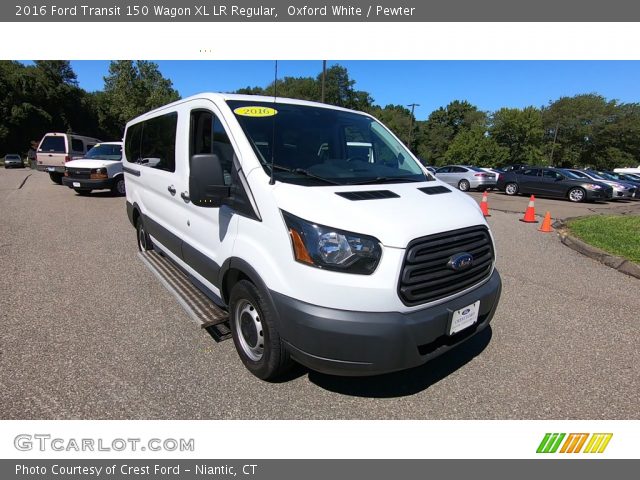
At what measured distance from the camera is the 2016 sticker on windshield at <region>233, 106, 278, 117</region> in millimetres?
2975

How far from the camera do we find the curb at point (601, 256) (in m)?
5.66

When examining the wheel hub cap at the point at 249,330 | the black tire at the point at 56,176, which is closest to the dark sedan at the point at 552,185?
the wheel hub cap at the point at 249,330


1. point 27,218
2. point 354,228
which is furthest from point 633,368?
point 27,218

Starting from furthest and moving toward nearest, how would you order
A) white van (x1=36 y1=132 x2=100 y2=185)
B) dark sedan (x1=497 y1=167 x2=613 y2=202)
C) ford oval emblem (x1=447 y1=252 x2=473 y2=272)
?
dark sedan (x1=497 y1=167 x2=613 y2=202) < white van (x1=36 y1=132 x2=100 y2=185) < ford oval emblem (x1=447 y1=252 x2=473 y2=272)

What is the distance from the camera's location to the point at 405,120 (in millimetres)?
81750

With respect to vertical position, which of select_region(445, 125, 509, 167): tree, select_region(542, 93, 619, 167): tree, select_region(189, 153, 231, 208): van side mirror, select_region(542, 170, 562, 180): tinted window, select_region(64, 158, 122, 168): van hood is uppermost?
select_region(542, 93, 619, 167): tree

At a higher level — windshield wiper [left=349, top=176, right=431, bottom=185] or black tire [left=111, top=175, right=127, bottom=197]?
windshield wiper [left=349, top=176, right=431, bottom=185]

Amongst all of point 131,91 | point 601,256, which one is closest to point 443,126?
point 131,91

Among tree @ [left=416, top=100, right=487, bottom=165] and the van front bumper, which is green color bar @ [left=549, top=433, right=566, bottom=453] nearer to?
the van front bumper

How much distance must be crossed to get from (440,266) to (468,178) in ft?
70.1

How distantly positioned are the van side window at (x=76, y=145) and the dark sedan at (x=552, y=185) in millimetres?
21378

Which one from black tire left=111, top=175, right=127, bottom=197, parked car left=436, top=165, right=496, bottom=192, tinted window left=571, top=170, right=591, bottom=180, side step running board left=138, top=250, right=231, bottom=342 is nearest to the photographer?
side step running board left=138, top=250, right=231, bottom=342

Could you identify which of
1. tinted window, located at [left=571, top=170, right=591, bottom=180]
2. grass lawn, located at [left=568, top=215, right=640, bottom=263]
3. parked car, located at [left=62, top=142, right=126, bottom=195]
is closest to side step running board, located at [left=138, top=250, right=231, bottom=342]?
grass lawn, located at [left=568, top=215, right=640, bottom=263]

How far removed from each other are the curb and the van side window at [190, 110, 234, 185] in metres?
6.19
